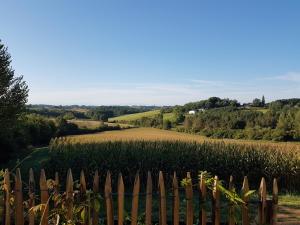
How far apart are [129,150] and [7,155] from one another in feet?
45.8

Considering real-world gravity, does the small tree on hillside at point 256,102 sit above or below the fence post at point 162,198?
above

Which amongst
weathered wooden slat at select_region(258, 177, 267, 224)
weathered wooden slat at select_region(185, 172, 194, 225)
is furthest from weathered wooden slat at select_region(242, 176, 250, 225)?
weathered wooden slat at select_region(185, 172, 194, 225)

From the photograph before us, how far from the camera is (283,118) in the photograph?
61469 mm

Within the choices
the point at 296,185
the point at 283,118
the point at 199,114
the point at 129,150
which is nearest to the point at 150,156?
the point at 129,150

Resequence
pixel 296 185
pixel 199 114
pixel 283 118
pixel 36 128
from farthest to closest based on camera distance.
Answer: pixel 199 114
pixel 283 118
pixel 36 128
pixel 296 185

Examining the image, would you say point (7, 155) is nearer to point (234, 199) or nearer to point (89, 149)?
point (89, 149)

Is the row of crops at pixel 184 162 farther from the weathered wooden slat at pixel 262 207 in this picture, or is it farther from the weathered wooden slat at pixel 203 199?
the weathered wooden slat at pixel 262 207

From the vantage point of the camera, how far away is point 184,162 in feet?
60.6

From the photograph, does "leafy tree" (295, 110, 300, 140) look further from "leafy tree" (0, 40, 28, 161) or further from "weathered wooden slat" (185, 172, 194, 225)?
"weathered wooden slat" (185, 172, 194, 225)

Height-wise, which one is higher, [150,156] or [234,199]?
[234,199]

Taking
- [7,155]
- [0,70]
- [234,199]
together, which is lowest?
[7,155]

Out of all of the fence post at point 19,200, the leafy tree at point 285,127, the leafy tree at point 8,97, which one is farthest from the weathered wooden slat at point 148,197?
the leafy tree at point 285,127

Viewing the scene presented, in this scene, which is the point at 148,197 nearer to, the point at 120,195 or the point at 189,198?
the point at 120,195

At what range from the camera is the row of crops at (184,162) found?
17.6 meters
